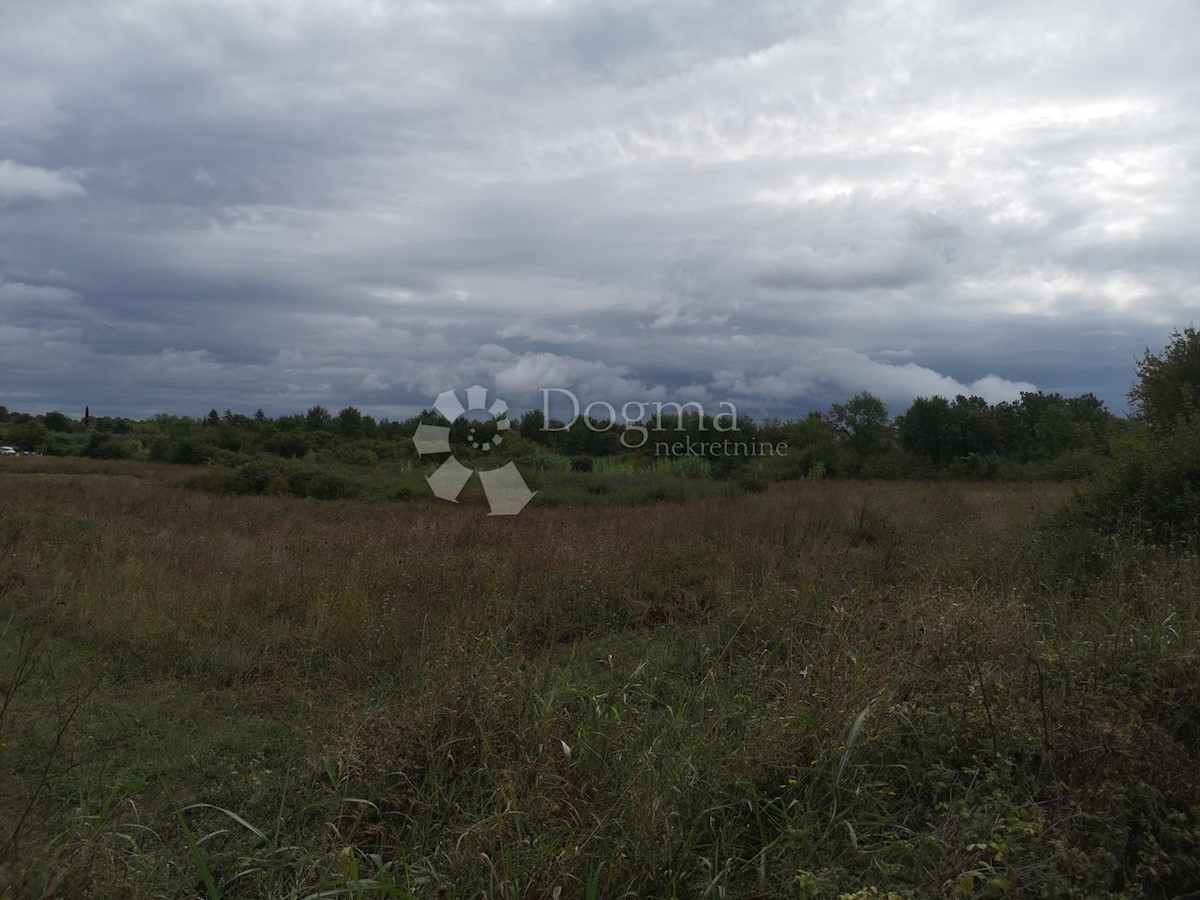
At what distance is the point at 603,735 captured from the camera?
356 centimetres

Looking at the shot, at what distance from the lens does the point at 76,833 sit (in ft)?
9.31

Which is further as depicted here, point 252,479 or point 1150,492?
point 252,479

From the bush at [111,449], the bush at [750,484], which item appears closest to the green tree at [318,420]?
the bush at [111,449]

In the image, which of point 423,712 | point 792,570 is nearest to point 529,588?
point 792,570

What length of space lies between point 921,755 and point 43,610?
674 centimetres

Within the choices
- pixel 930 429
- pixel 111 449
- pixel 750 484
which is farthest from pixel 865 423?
pixel 111 449

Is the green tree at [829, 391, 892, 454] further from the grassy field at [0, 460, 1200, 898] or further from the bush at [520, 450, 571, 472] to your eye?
the grassy field at [0, 460, 1200, 898]

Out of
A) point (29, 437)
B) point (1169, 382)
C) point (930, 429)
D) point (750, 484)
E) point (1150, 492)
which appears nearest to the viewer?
point (1150, 492)

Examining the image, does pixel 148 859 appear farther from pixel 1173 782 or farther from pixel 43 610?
pixel 43 610

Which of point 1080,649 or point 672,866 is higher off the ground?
point 1080,649

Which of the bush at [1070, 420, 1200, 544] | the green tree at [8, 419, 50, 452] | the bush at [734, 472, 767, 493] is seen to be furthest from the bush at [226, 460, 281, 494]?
the bush at [1070, 420, 1200, 544]

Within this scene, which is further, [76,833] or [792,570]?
[792,570]

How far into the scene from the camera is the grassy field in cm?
279

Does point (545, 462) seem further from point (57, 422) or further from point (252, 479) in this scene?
point (57, 422)
